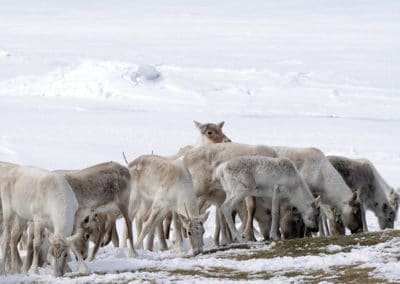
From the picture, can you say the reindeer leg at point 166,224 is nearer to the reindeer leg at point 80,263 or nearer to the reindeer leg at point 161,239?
the reindeer leg at point 161,239

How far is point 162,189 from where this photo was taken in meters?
17.8

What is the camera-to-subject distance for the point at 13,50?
306ft

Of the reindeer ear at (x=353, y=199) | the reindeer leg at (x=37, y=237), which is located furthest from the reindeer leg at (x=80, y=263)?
the reindeer ear at (x=353, y=199)

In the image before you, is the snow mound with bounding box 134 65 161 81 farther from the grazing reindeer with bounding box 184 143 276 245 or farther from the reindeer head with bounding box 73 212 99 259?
the reindeer head with bounding box 73 212 99 259

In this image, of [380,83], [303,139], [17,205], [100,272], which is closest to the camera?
[100,272]

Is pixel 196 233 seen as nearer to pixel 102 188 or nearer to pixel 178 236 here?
pixel 102 188

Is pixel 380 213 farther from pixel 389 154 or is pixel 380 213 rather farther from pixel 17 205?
pixel 389 154

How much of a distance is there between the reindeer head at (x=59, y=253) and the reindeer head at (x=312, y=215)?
560cm

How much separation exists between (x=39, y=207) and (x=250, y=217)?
15.9ft

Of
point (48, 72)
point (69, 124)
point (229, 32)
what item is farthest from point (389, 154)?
point (229, 32)

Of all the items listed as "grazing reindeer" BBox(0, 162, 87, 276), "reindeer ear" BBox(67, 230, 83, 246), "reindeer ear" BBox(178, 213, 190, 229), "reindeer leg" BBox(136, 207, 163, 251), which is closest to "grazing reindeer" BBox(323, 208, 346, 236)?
"reindeer ear" BBox(178, 213, 190, 229)

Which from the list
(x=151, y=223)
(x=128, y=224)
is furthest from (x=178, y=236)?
(x=128, y=224)

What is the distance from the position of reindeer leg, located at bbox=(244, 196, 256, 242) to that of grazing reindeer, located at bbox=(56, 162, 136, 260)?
229 cm

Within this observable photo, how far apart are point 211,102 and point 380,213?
4223cm
